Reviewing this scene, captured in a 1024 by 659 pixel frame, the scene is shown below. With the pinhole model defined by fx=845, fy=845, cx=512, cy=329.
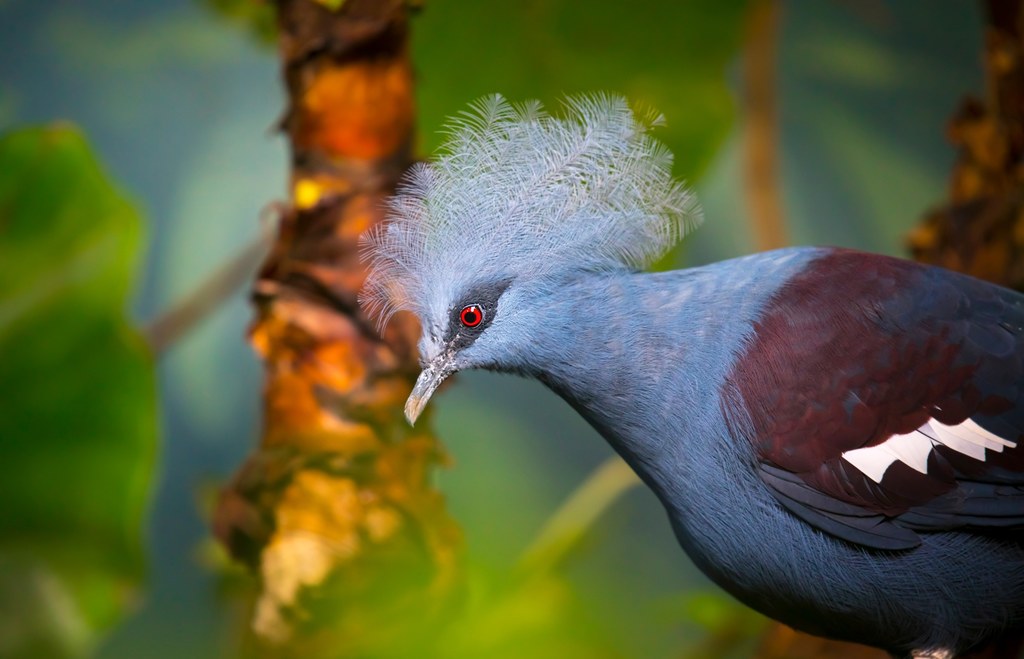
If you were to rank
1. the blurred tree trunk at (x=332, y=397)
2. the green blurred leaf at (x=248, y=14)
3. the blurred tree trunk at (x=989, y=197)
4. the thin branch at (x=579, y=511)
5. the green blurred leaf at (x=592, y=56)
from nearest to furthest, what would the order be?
the blurred tree trunk at (x=332, y=397), the blurred tree trunk at (x=989, y=197), the green blurred leaf at (x=592, y=56), the green blurred leaf at (x=248, y=14), the thin branch at (x=579, y=511)

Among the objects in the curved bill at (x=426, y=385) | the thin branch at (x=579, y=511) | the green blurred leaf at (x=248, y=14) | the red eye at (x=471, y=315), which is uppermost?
the green blurred leaf at (x=248, y=14)

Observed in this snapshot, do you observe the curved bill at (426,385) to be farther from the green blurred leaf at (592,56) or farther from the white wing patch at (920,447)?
the green blurred leaf at (592,56)

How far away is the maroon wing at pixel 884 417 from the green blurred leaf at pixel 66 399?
1296 mm

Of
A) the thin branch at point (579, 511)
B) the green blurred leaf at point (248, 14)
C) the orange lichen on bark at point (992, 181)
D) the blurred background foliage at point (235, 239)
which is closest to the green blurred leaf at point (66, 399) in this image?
the blurred background foliage at point (235, 239)

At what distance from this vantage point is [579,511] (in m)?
1.92

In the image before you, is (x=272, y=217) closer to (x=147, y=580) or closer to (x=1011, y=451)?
(x=147, y=580)

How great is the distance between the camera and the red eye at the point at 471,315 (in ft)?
2.95

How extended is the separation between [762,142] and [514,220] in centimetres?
127

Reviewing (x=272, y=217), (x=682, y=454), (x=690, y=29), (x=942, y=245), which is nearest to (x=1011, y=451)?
(x=682, y=454)

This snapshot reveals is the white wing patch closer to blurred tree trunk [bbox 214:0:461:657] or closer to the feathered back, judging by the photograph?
the feathered back

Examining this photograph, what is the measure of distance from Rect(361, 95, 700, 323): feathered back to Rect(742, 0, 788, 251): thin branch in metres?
1.11

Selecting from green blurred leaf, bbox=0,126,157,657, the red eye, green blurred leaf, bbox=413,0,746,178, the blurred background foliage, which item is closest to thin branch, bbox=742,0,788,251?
the blurred background foliage

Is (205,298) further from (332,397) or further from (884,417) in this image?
(884,417)

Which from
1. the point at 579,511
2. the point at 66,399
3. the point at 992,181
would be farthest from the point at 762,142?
the point at 66,399
